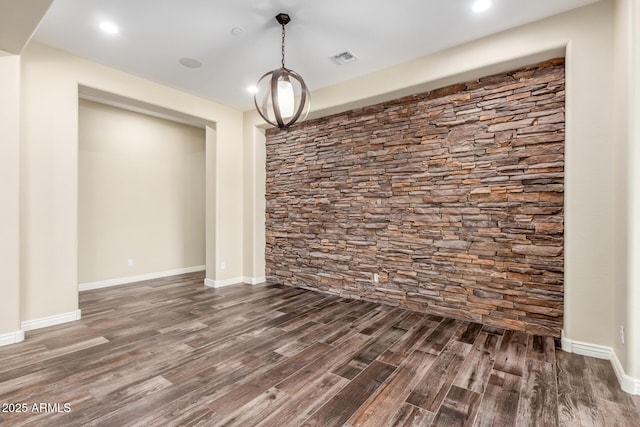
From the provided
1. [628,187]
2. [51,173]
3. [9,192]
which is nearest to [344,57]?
[628,187]

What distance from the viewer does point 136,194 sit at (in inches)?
207

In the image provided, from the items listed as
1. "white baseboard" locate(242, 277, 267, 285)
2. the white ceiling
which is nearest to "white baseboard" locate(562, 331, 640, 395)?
the white ceiling

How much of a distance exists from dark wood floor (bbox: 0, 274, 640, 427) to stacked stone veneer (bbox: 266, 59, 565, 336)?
18.4 inches

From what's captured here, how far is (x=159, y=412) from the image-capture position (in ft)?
5.87

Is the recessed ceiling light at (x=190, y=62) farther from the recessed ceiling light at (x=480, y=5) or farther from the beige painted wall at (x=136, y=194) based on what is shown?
the recessed ceiling light at (x=480, y=5)

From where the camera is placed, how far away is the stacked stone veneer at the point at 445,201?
9.44 ft

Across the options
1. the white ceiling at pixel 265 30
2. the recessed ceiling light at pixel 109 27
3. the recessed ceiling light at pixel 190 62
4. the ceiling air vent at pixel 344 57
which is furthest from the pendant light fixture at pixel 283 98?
the recessed ceiling light at pixel 109 27

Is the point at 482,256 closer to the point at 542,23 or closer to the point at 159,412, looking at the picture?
the point at 542,23

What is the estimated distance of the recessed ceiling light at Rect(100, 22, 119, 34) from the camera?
280cm

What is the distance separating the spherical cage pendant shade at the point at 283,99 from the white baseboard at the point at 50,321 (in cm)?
308

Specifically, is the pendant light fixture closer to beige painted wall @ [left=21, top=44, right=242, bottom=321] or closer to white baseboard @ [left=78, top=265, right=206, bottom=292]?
beige painted wall @ [left=21, top=44, right=242, bottom=321]

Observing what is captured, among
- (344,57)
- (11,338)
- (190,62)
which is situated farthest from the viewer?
(190,62)

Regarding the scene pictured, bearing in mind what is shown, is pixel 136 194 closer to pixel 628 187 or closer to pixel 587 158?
pixel 587 158

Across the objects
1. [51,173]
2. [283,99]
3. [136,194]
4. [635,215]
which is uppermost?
[283,99]
